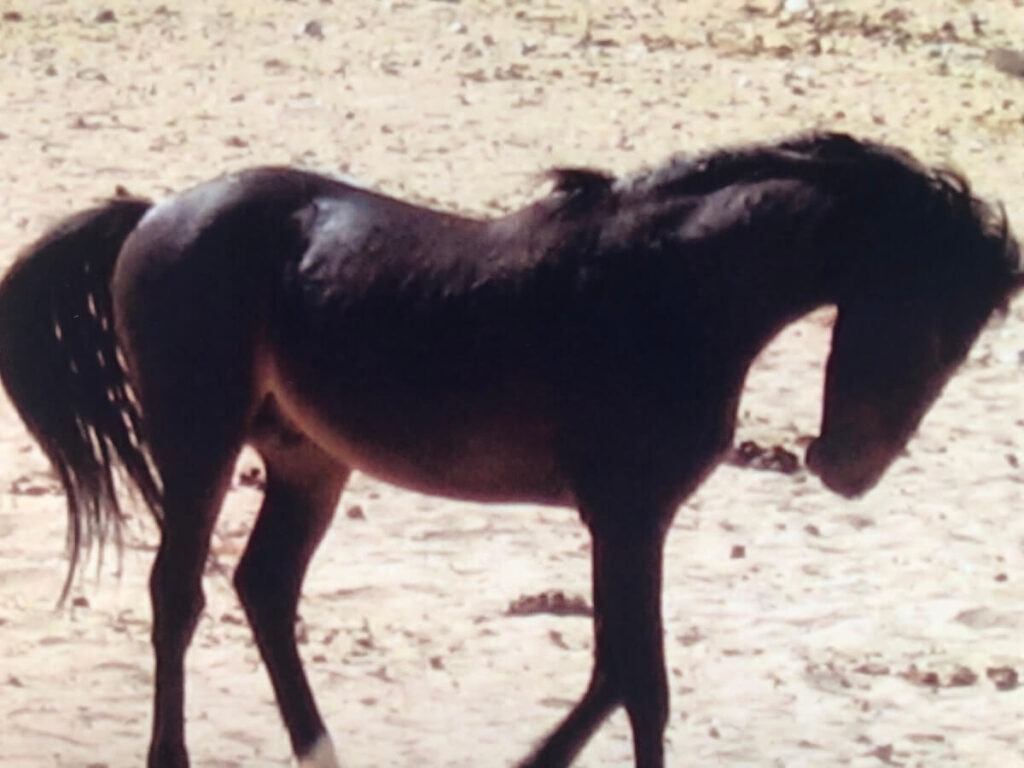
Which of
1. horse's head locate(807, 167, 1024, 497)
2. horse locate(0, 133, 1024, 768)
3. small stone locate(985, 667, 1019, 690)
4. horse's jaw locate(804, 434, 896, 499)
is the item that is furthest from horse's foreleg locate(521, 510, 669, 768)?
small stone locate(985, 667, 1019, 690)

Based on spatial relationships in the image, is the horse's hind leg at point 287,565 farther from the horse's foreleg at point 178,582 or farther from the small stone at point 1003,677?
the small stone at point 1003,677

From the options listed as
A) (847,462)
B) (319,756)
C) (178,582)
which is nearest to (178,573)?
(178,582)

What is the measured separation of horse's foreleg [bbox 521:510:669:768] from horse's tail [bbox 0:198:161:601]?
1017 millimetres

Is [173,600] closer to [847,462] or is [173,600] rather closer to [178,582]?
[178,582]

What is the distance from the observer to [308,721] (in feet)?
15.2

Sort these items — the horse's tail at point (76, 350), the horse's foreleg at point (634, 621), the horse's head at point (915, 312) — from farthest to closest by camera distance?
the horse's tail at point (76, 350)
the horse's foreleg at point (634, 621)
the horse's head at point (915, 312)

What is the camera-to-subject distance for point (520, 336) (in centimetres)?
417

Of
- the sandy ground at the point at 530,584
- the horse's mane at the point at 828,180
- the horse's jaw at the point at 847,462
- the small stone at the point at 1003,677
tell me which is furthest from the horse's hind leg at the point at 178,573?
the small stone at the point at 1003,677

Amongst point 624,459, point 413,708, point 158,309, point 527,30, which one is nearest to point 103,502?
point 158,309

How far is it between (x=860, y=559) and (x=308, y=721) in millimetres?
2204

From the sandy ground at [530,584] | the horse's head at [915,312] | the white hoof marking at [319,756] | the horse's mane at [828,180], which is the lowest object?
the sandy ground at [530,584]

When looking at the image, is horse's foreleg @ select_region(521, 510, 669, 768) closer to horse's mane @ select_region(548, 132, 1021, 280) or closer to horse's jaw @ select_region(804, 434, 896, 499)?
horse's jaw @ select_region(804, 434, 896, 499)

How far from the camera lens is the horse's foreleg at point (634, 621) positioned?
164 inches

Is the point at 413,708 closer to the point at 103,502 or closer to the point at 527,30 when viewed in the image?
the point at 103,502
